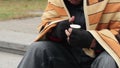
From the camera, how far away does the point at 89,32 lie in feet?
10.2

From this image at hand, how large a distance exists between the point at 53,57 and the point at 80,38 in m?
0.29

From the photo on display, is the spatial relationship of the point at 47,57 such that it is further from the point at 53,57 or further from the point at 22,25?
the point at 22,25

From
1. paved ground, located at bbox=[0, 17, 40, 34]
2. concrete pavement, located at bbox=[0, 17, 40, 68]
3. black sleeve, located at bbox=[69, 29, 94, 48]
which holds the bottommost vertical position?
paved ground, located at bbox=[0, 17, 40, 34]

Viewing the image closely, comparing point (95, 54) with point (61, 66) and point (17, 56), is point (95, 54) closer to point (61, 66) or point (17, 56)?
point (61, 66)

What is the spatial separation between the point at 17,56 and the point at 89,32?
3607 millimetres

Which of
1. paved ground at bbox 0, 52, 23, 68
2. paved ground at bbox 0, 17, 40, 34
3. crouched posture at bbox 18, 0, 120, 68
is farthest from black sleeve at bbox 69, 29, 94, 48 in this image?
paved ground at bbox 0, 17, 40, 34

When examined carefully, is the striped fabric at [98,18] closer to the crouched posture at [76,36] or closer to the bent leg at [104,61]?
the crouched posture at [76,36]

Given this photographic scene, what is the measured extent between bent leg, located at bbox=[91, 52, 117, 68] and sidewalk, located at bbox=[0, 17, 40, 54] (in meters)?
3.64

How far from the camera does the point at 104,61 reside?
9.62 ft

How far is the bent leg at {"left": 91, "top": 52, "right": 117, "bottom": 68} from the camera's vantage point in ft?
9.55

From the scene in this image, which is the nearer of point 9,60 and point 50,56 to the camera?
point 50,56

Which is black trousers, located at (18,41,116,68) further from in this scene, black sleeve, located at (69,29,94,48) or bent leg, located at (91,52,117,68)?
black sleeve, located at (69,29,94,48)

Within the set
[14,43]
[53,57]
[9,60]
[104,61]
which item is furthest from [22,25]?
[104,61]

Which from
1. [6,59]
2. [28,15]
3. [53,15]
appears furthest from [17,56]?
[28,15]
